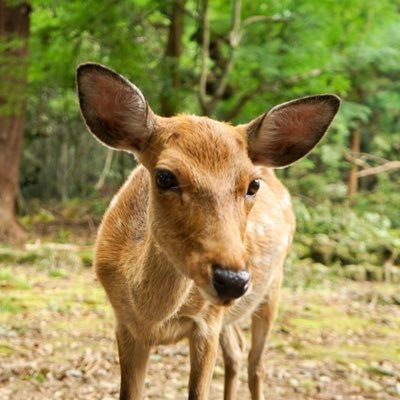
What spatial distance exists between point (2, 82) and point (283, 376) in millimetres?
6405

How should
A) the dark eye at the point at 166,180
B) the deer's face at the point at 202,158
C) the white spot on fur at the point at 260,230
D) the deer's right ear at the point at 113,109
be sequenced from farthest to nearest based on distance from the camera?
the white spot on fur at the point at 260,230
the deer's right ear at the point at 113,109
the dark eye at the point at 166,180
the deer's face at the point at 202,158

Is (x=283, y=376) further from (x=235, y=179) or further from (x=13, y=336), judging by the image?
(x=235, y=179)

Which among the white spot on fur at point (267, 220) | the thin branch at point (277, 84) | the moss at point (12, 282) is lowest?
the moss at point (12, 282)

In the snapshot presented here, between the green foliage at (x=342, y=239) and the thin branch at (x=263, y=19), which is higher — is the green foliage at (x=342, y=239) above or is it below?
below

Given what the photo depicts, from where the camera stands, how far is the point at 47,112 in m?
16.6

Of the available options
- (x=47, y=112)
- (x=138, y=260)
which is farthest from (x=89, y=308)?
(x=47, y=112)

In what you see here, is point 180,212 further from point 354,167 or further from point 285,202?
point 354,167

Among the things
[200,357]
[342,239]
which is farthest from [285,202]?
[342,239]

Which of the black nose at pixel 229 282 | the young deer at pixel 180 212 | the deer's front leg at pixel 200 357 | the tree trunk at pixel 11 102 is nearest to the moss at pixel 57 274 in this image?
the tree trunk at pixel 11 102

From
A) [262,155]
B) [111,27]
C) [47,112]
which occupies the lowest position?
[47,112]

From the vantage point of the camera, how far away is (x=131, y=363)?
10.2 ft

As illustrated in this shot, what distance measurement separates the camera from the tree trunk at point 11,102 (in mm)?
9148

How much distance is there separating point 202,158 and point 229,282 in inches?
→ 20.0

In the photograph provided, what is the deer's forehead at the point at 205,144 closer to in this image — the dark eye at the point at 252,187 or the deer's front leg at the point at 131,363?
the dark eye at the point at 252,187
